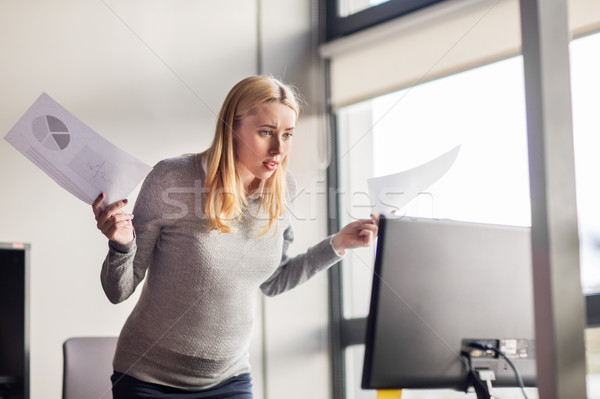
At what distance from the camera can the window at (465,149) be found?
226 cm

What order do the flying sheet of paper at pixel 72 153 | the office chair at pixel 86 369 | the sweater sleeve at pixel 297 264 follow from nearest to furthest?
the flying sheet of paper at pixel 72 153 < the sweater sleeve at pixel 297 264 < the office chair at pixel 86 369

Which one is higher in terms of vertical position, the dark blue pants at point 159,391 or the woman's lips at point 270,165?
the woman's lips at point 270,165

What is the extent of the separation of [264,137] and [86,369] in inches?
37.9

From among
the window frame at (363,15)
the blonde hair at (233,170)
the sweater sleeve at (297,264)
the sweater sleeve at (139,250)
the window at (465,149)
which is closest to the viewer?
the sweater sleeve at (139,250)

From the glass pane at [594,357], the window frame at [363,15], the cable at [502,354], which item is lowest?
the glass pane at [594,357]

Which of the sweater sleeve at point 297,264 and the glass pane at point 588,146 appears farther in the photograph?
the glass pane at point 588,146

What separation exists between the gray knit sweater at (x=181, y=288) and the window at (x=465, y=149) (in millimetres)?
829

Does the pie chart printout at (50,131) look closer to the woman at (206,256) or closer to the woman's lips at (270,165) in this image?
the woman at (206,256)

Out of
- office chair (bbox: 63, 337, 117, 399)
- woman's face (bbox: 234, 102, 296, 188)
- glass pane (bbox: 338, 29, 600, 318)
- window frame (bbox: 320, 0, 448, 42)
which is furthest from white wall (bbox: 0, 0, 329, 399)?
woman's face (bbox: 234, 102, 296, 188)

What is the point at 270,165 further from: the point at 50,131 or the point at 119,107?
the point at 119,107

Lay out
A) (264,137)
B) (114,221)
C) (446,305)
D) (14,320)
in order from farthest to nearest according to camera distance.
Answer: (14,320) → (264,137) → (114,221) → (446,305)

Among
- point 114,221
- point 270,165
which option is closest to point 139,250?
point 114,221

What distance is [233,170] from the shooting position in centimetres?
164

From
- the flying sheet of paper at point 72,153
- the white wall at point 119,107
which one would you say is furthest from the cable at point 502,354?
the white wall at point 119,107
